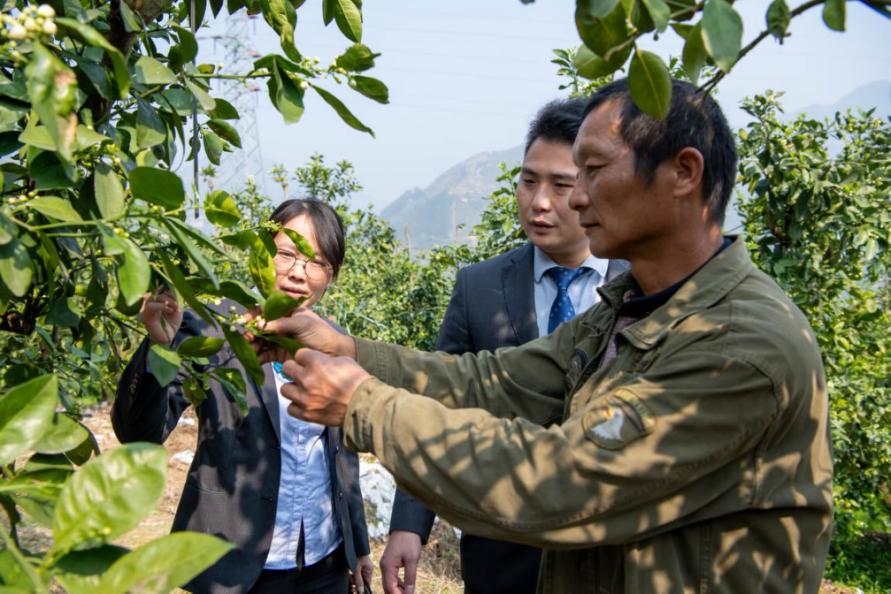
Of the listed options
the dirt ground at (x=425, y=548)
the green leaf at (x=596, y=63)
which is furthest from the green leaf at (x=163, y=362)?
the dirt ground at (x=425, y=548)

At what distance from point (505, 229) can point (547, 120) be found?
2632 mm

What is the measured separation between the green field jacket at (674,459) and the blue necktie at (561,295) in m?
0.95

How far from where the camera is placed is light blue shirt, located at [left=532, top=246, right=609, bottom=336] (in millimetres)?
2434

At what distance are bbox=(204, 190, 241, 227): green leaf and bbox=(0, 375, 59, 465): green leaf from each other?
42 centimetres

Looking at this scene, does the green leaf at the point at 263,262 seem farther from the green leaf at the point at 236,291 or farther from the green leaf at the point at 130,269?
the green leaf at the point at 130,269

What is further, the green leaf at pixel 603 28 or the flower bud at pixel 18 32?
the green leaf at pixel 603 28

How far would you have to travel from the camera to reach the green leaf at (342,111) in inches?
47.7

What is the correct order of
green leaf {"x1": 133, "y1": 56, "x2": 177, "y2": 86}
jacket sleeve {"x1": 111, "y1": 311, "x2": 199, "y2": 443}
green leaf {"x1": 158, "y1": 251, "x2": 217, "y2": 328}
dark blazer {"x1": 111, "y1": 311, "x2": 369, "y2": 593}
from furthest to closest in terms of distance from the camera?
dark blazer {"x1": 111, "y1": 311, "x2": 369, "y2": 593} → jacket sleeve {"x1": 111, "y1": 311, "x2": 199, "y2": 443} → green leaf {"x1": 133, "y1": 56, "x2": 177, "y2": 86} → green leaf {"x1": 158, "y1": 251, "x2": 217, "y2": 328}

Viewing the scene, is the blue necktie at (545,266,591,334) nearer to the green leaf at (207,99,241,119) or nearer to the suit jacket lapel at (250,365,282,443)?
the suit jacket lapel at (250,365,282,443)

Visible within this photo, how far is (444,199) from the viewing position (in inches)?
3314

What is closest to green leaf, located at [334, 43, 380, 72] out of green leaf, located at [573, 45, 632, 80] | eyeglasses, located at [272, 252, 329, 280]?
green leaf, located at [573, 45, 632, 80]

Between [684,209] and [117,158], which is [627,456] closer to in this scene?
[684,209]

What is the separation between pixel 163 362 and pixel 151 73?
0.41 m

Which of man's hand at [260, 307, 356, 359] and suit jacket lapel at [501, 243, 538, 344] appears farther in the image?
suit jacket lapel at [501, 243, 538, 344]
